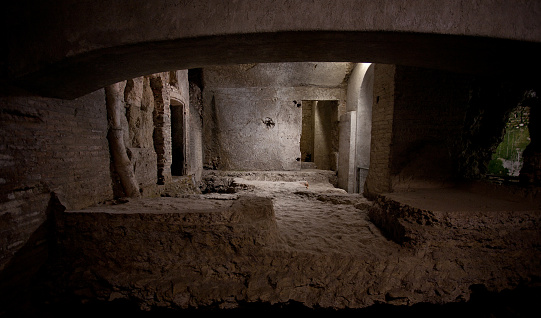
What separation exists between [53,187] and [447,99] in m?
6.89

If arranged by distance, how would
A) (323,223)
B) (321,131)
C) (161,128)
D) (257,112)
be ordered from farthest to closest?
(321,131) → (257,112) → (161,128) → (323,223)

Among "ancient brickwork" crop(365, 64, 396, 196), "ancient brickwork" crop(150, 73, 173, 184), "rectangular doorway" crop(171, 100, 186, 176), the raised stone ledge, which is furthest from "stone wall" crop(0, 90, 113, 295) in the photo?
"ancient brickwork" crop(365, 64, 396, 196)

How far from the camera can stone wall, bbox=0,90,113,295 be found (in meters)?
2.64

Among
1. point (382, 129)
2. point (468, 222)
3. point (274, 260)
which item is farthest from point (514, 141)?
point (274, 260)

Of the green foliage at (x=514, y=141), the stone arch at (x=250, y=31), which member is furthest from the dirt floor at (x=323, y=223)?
the green foliage at (x=514, y=141)

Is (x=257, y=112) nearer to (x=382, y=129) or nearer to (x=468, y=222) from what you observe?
(x=382, y=129)

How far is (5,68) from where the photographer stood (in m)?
2.32

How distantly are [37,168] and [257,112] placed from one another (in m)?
6.63

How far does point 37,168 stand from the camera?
293cm

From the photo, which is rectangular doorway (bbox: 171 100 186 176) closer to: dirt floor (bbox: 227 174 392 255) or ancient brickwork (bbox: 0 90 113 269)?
dirt floor (bbox: 227 174 392 255)

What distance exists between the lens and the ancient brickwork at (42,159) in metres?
2.64

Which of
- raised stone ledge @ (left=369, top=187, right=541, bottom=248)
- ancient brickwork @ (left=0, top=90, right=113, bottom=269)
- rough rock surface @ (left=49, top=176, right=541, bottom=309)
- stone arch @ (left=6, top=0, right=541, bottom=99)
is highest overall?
Result: stone arch @ (left=6, top=0, right=541, bottom=99)

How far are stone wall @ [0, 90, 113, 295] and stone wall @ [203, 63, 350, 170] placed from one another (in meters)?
5.22

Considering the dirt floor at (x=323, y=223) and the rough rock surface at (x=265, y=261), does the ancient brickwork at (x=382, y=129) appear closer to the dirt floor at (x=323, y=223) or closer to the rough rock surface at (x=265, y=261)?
the dirt floor at (x=323, y=223)
